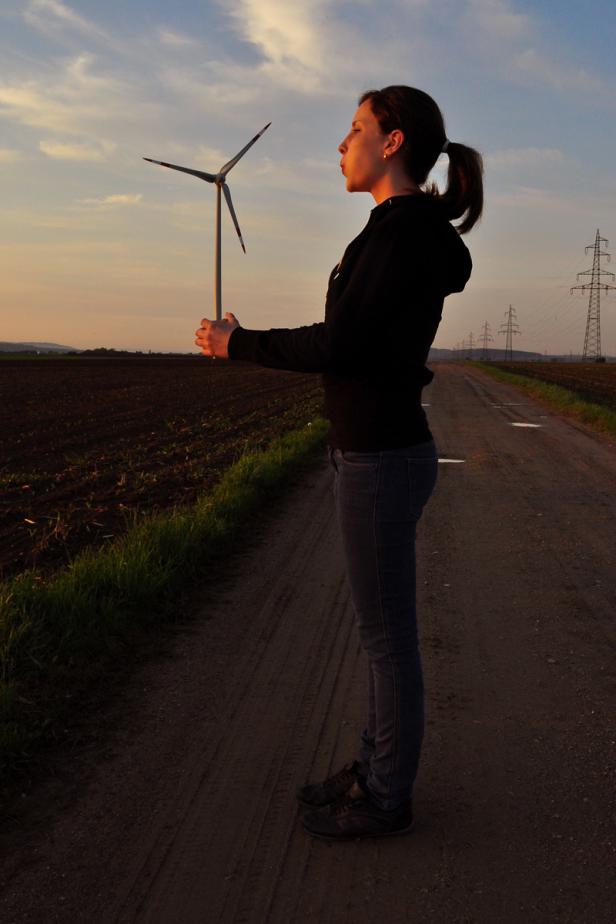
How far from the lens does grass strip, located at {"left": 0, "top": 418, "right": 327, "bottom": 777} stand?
3.27 meters

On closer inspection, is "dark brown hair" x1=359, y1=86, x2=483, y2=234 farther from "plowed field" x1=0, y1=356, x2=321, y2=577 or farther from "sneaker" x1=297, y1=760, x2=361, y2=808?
"plowed field" x1=0, y1=356, x2=321, y2=577

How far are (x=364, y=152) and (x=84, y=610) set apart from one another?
2.94 metres

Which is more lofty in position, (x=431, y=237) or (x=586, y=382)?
(x=431, y=237)

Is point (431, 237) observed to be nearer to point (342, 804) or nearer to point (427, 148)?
point (427, 148)

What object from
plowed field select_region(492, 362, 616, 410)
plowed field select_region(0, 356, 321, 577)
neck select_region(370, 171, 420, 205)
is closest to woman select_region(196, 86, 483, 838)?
neck select_region(370, 171, 420, 205)

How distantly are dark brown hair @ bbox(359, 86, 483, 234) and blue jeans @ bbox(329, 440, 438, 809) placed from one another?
75 centimetres

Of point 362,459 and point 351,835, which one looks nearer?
point 362,459

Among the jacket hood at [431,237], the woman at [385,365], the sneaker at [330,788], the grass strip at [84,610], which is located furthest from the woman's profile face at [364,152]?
the grass strip at [84,610]

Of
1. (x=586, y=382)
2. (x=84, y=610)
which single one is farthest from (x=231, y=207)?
(x=586, y=382)

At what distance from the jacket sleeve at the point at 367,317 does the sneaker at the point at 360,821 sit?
1.39 meters

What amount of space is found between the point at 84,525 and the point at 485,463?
576cm

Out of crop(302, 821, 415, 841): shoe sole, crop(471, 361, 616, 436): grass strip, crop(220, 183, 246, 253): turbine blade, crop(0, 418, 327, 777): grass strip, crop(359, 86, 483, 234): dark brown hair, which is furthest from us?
crop(471, 361, 616, 436): grass strip

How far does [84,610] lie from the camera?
4363mm

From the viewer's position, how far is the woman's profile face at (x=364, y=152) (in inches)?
94.7
